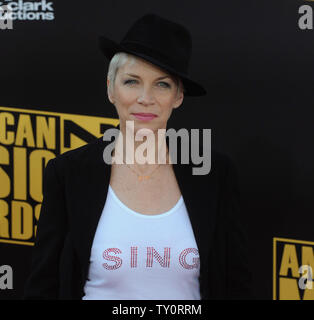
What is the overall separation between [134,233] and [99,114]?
900mm

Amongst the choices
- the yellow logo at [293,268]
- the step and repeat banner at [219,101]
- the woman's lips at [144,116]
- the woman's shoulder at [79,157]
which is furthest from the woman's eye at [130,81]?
Answer: the yellow logo at [293,268]

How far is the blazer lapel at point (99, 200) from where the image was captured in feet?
4.24

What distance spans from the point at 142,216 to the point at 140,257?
12 centimetres

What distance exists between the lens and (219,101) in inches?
78.7

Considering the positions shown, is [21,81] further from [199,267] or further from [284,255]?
[284,255]

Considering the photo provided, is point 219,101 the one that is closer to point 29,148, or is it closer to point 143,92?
Result: point 143,92

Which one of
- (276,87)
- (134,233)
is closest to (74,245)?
(134,233)

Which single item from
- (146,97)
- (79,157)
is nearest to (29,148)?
(79,157)

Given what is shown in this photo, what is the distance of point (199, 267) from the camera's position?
1.32 meters

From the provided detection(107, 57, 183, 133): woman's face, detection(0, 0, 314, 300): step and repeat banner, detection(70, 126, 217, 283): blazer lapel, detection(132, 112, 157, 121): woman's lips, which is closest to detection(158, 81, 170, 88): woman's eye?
detection(107, 57, 183, 133): woman's face

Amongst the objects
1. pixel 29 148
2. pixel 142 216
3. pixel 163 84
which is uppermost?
pixel 163 84

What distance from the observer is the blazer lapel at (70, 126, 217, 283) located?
1.29m

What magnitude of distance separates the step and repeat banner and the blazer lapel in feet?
2.10

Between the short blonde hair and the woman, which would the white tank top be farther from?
the short blonde hair
